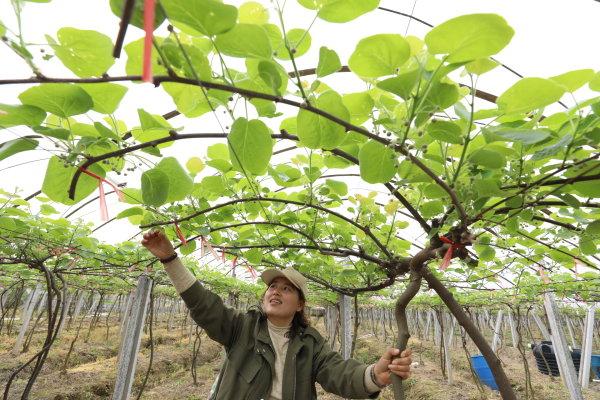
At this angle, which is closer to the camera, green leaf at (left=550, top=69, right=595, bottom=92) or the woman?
green leaf at (left=550, top=69, right=595, bottom=92)

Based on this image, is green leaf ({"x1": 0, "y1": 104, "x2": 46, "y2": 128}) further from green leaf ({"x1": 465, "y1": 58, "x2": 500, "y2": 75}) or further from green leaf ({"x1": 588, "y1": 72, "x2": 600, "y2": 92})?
green leaf ({"x1": 588, "y1": 72, "x2": 600, "y2": 92})

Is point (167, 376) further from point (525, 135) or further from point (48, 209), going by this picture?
point (525, 135)

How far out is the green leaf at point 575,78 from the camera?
0.92 m

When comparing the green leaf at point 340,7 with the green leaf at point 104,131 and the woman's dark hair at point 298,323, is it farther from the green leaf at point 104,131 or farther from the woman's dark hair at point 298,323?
the woman's dark hair at point 298,323

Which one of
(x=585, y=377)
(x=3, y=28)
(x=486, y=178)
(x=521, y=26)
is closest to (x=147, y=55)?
(x=3, y=28)

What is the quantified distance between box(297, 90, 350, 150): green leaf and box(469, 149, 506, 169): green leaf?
368mm

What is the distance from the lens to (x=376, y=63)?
86 centimetres

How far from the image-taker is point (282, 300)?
7.54ft

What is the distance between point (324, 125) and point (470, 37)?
17.0 inches

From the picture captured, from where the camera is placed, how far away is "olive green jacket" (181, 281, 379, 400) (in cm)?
196

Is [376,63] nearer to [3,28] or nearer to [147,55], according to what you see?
[147,55]

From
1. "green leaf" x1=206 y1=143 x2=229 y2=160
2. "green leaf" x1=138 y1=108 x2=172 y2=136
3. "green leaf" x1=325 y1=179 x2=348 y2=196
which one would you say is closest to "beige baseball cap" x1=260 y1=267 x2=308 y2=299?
"green leaf" x1=325 y1=179 x2=348 y2=196

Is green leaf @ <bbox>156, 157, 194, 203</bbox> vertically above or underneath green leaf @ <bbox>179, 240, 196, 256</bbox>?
above

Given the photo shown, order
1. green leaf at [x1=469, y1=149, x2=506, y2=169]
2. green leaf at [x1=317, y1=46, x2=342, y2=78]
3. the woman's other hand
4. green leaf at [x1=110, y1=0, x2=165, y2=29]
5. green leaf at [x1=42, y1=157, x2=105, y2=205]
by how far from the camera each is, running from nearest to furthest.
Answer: green leaf at [x1=110, y1=0, x2=165, y2=29]
green leaf at [x1=317, y1=46, x2=342, y2=78]
green leaf at [x1=469, y1=149, x2=506, y2=169]
green leaf at [x1=42, y1=157, x2=105, y2=205]
the woman's other hand
